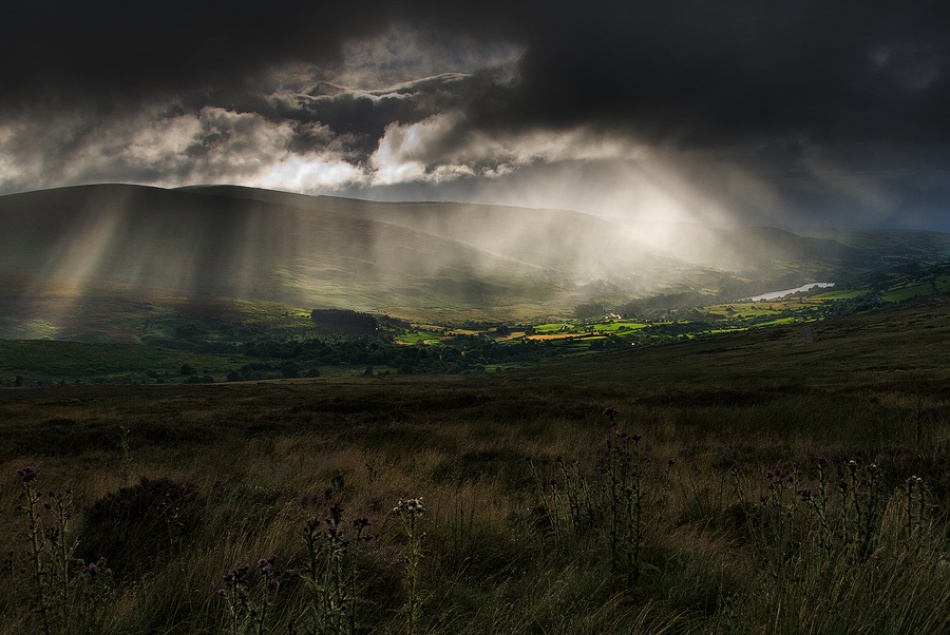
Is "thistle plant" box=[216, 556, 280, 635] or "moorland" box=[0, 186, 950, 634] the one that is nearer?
"thistle plant" box=[216, 556, 280, 635]

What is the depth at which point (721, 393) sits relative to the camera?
20625 mm

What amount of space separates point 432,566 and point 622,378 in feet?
192

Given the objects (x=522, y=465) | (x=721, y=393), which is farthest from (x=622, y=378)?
(x=522, y=465)

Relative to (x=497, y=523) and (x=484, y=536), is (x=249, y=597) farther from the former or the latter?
(x=497, y=523)

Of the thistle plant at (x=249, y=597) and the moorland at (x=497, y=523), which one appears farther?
the moorland at (x=497, y=523)

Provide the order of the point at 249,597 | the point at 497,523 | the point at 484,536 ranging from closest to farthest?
1. the point at 249,597
2. the point at 484,536
3. the point at 497,523

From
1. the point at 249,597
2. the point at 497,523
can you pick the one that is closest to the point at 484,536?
the point at 497,523

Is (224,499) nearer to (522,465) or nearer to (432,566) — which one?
(432,566)

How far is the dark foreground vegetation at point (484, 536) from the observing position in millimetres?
3244

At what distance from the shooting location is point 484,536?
17.3 feet

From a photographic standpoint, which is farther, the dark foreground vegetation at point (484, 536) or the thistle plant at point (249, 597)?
the dark foreground vegetation at point (484, 536)

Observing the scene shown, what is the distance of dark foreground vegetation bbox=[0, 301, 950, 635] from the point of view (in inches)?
128

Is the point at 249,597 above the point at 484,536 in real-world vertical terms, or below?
above

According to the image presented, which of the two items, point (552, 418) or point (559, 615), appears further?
point (552, 418)
